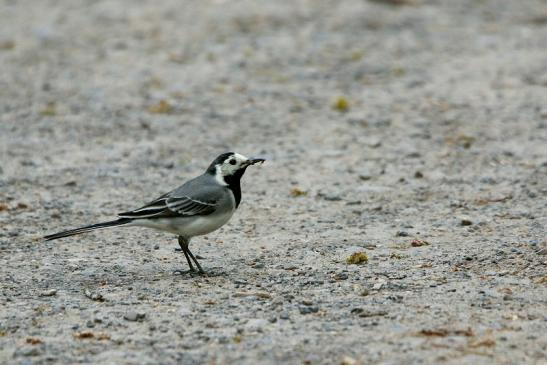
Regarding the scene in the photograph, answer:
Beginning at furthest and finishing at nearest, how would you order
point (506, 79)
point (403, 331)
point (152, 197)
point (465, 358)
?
1. point (506, 79)
2. point (152, 197)
3. point (403, 331)
4. point (465, 358)

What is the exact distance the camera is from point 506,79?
12.2m

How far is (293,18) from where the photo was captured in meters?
14.6

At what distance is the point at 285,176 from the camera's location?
9711 mm

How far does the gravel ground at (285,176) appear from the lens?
231 inches

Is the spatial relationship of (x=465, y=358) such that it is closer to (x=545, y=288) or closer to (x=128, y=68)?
(x=545, y=288)

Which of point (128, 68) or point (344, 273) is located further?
point (128, 68)

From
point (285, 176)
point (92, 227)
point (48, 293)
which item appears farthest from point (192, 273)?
point (285, 176)

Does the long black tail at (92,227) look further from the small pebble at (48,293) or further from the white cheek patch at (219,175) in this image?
the white cheek patch at (219,175)

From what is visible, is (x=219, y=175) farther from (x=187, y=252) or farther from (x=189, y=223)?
(x=187, y=252)

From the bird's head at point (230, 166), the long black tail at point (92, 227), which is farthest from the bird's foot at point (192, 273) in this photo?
the bird's head at point (230, 166)

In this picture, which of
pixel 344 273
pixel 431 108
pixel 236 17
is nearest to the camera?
pixel 344 273

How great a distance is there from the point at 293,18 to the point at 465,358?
982 centimetres

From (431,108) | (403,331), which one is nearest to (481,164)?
(431,108)

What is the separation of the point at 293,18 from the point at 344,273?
813cm
